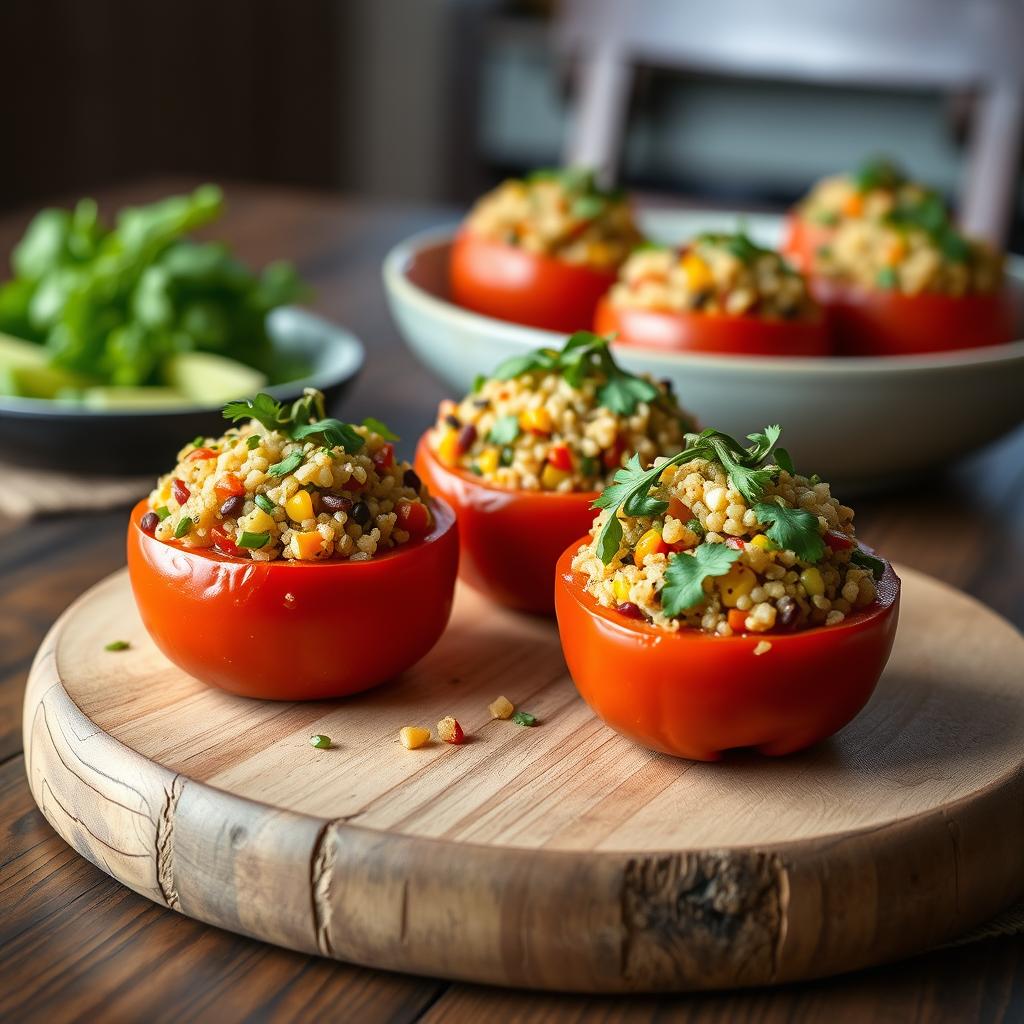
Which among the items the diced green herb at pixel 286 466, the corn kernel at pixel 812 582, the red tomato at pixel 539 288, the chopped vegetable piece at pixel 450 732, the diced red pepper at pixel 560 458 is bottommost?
the chopped vegetable piece at pixel 450 732

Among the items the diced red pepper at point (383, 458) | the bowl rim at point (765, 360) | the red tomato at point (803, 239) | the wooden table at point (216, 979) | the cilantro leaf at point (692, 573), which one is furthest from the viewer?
the red tomato at point (803, 239)

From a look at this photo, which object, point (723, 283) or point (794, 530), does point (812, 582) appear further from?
point (723, 283)

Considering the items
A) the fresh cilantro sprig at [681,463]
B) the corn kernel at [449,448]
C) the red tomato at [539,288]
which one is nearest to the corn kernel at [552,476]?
the corn kernel at [449,448]

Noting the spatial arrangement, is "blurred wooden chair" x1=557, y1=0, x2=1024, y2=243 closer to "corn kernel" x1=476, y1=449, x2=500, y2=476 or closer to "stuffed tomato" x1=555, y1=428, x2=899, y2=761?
"corn kernel" x1=476, y1=449, x2=500, y2=476

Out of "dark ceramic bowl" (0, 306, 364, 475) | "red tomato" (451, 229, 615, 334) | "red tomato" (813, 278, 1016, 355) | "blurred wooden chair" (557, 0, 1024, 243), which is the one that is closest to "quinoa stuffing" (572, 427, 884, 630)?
"dark ceramic bowl" (0, 306, 364, 475)

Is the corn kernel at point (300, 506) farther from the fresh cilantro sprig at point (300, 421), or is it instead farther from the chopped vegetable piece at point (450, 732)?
the chopped vegetable piece at point (450, 732)

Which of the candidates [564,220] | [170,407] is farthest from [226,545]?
[564,220]

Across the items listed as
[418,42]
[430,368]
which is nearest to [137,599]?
[430,368]
